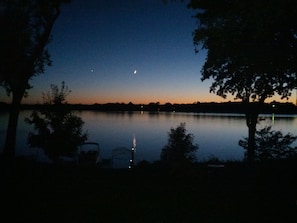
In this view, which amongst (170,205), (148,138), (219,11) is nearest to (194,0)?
(219,11)

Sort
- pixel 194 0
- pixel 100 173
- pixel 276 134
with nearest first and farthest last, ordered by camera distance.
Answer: pixel 194 0 < pixel 100 173 < pixel 276 134

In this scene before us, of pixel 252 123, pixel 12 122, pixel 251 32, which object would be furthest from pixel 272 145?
pixel 12 122

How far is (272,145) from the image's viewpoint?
24.1 meters

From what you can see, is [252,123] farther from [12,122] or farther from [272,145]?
[12,122]

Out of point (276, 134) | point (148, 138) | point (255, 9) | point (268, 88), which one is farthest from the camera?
point (148, 138)

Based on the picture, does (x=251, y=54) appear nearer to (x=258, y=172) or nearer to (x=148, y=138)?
(x=258, y=172)

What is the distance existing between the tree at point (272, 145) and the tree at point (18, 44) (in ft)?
49.9

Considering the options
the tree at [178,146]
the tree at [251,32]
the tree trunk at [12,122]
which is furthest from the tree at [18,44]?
the tree at [178,146]

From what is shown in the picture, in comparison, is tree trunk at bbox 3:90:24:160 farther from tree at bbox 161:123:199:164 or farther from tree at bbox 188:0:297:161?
tree at bbox 161:123:199:164

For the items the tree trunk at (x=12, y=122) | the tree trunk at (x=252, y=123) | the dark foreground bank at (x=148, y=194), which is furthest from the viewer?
the tree trunk at (x=252, y=123)

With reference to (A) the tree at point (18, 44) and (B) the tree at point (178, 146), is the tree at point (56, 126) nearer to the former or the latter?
(A) the tree at point (18, 44)

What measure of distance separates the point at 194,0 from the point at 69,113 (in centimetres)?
1466

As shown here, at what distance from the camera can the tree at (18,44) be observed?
1952 cm

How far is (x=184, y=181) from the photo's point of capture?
48.6ft
